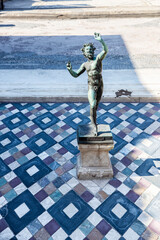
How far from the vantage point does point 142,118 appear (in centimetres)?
551

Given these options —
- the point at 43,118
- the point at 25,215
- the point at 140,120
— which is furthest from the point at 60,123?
the point at 25,215

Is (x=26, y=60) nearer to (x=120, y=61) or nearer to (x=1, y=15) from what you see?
(x=120, y=61)

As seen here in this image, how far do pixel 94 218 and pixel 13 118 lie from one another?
3372 millimetres

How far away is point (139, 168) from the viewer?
4180 mm

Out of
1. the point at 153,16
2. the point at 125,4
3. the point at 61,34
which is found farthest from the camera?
the point at 125,4

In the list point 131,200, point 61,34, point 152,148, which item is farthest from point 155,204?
point 61,34

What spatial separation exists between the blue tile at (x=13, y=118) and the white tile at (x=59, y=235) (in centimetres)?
286

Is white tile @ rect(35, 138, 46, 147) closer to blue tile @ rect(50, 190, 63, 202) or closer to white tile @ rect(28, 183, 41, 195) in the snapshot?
white tile @ rect(28, 183, 41, 195)

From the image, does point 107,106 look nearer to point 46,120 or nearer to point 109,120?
point 109,120

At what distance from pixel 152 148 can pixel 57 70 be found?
15.6 feet

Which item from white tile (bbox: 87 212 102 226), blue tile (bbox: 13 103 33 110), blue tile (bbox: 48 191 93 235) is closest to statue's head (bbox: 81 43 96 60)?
blue tile (bbox: 48 191 93 235)

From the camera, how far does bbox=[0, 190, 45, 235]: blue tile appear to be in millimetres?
3318

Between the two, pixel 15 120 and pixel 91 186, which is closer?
pixel 91 186

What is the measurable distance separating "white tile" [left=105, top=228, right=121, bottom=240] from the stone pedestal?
98cm
